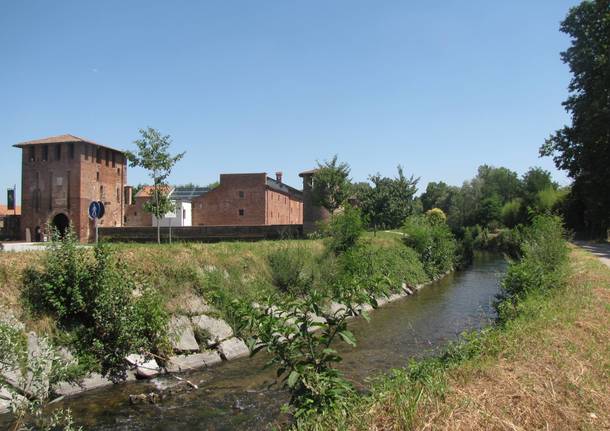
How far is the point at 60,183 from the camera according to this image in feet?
139

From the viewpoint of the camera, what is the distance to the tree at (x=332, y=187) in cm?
3416

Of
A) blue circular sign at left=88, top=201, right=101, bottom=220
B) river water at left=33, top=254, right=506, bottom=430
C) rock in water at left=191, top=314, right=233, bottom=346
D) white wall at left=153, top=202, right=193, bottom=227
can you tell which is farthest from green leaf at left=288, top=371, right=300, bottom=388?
white wall at left=153, top=202, right=193, bottom=227

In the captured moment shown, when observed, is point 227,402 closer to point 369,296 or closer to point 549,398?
point 369,296

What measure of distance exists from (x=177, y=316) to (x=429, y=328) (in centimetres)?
742

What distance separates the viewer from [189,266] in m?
13.1

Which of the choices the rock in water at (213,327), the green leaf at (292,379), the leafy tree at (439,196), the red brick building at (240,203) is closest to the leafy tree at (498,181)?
the leafy tree at (439,196)

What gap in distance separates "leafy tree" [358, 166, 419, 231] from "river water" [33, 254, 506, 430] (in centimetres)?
1850

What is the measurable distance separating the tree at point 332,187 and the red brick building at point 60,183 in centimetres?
2127

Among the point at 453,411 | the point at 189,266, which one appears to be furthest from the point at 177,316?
the point at 453,411

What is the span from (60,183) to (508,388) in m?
44.7

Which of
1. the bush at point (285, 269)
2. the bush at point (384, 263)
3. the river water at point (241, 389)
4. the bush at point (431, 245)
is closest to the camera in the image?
the river water at point (241, 389)

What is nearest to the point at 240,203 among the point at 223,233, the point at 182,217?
the point at 182,217

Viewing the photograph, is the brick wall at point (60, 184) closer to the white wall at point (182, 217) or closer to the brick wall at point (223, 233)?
the white wall at point (182, 217)

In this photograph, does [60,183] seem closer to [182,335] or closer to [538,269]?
[182,335]
